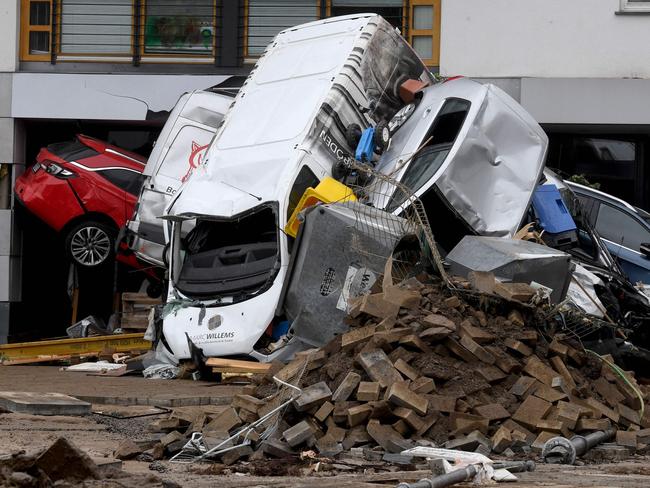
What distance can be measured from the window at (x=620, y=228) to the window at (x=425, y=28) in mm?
4766

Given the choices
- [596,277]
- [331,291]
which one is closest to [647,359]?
[596,277]

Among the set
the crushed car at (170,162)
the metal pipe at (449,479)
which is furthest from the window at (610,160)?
the metal pipe at (449,479)

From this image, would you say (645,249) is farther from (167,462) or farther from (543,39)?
(167,462)

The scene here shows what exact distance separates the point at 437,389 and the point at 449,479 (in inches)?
91.7

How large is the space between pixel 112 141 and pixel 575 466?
13526mm

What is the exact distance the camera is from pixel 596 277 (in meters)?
13.6

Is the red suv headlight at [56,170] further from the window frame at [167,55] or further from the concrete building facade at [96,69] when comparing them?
the window frame at [167,55]

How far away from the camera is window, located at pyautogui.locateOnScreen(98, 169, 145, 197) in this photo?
698 inches

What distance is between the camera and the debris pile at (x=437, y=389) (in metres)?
8.36

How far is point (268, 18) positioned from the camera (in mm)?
20031

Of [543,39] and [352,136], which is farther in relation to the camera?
[543,39]

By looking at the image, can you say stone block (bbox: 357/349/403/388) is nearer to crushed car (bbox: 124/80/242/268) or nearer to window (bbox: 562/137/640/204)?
crushed car (bbox: 124/80/242/268)

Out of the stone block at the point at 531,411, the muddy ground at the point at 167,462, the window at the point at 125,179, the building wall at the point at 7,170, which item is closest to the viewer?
the muddy ground at the point at 167,462

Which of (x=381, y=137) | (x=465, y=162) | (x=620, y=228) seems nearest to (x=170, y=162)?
(x=381, y=137)
